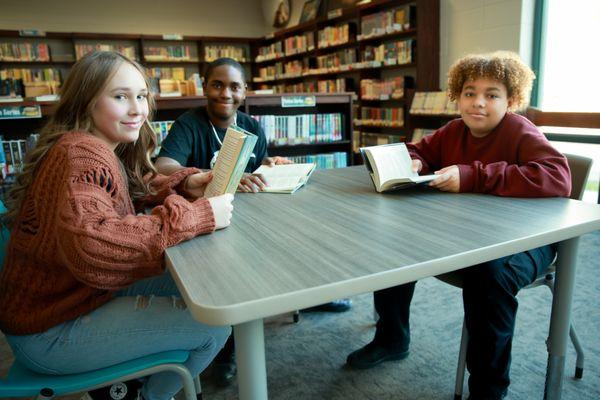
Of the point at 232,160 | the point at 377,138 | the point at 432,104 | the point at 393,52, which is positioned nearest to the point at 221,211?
the point at 232,160

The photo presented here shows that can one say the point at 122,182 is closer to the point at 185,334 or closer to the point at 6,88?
the point at 185,334

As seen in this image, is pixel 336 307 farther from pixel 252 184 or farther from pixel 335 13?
pixel 335 13

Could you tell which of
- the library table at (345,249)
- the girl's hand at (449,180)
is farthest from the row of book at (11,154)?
the girl's hand at (449,180)

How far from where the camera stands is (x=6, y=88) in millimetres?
5562

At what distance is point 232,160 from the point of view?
3.52 ft

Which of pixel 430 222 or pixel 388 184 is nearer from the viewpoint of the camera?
pixel 430 222

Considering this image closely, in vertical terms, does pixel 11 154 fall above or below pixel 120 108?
below

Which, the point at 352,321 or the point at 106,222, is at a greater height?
the point at 106,222

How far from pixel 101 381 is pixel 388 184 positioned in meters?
0.83

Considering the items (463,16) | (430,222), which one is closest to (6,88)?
(463,16)

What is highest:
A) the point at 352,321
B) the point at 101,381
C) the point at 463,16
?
the point at 463,16

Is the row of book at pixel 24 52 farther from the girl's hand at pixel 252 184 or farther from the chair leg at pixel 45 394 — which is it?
the chair leg at pixel 45 394

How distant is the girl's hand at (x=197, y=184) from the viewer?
1.29 m

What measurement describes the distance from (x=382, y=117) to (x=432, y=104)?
40.9 inches
